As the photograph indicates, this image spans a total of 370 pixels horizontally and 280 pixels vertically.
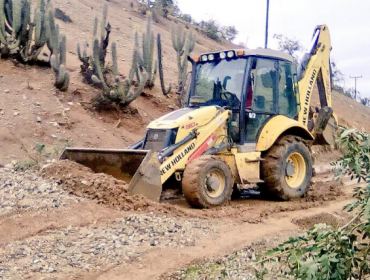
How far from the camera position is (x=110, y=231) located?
5926 mm

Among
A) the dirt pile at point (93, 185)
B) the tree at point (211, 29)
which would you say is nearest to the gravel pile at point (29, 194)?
the dirt pile at point (93, 185)

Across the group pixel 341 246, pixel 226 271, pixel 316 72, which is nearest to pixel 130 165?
pixel 226 271

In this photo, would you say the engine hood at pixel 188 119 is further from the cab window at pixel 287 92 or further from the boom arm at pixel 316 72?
the boom arm at pixel 316 72

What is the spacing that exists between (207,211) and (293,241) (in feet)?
15.2

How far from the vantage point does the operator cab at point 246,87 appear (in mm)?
8516

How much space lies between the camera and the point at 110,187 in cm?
716

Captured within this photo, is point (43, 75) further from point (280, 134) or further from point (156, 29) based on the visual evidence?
point (156, 29)

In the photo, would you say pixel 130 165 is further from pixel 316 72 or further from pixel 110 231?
pixel 316 72

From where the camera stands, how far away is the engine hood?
7934mm

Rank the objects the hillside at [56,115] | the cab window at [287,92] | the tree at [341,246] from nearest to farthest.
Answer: the tree at [341,246], the cab window at [287,92], the hillside at [56,115]

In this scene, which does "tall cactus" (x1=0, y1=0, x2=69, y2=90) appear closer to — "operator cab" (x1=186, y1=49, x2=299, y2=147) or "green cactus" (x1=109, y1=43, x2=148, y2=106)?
"green cactus" (x1=109, y1=43, x2=148, y2=106)

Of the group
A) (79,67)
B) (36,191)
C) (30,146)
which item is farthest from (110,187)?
(79,67)

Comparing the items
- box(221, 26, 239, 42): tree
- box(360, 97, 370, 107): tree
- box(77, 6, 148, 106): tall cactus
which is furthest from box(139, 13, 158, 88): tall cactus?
box(360, 97, 370, 107): tree

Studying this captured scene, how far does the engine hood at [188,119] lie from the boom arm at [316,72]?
2144 millimetres
